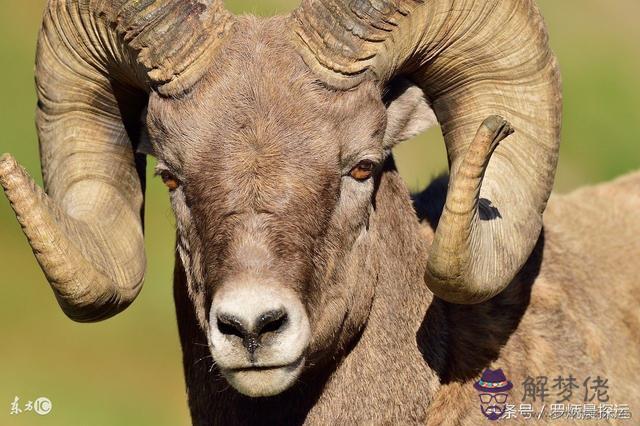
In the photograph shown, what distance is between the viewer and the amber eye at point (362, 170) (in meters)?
7.00

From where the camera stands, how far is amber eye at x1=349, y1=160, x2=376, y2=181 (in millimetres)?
6996

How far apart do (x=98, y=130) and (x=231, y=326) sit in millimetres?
2603

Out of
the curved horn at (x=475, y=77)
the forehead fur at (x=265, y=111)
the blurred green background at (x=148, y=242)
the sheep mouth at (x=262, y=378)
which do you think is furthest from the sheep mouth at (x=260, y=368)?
the blurred green background at (x=148, y=242)

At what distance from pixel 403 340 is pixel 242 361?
1.51 meters

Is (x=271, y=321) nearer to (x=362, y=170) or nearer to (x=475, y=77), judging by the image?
(x=362, y=170)

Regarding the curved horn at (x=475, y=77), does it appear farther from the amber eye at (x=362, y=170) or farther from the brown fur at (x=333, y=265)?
the amber eye at (x=362, y=170)

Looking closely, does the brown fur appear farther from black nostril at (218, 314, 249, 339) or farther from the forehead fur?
black nostril at (218, 314, 249, 339)

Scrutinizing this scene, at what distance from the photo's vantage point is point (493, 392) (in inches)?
297

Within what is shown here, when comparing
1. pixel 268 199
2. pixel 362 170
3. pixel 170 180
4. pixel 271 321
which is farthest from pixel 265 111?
pixel 271 321

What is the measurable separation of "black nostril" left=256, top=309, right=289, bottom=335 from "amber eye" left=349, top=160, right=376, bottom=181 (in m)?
1.17

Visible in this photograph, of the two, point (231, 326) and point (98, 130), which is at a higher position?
point (98, 130)

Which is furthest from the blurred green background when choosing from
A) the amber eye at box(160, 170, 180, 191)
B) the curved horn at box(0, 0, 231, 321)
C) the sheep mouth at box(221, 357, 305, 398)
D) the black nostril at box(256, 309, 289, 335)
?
the black nostril at box(256, 309, 289, 335)

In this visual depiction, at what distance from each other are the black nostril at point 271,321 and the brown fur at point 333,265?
0.80ft

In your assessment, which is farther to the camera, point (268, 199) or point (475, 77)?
point (475, 77)
